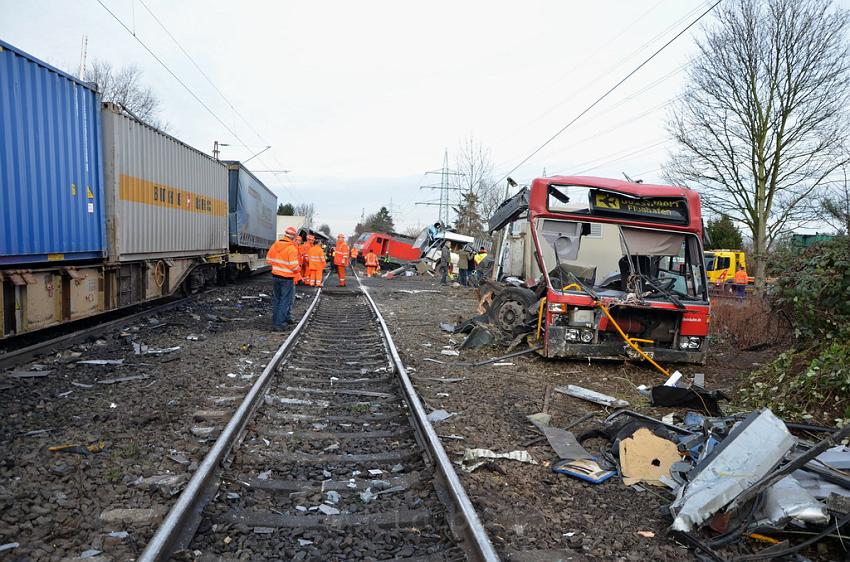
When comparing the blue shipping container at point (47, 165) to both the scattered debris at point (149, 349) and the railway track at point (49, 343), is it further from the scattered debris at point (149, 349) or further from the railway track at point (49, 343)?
the scattered debris at point (149, 349)

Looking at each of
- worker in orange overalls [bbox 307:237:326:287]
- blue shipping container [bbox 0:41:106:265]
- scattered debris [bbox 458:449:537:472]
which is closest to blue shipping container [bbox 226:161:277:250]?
worker in orange overalls [bbox 307:237:326:287]

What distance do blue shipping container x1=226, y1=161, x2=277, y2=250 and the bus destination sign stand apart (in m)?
14.4

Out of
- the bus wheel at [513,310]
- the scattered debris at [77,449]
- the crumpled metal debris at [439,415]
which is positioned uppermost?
the bus wheel at [513,310]

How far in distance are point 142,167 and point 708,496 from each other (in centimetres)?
1098

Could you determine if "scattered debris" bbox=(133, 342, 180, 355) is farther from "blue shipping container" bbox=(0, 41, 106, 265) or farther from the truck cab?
the truck cab

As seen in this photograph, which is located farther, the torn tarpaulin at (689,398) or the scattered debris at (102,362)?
the scattered debris at (102,362)

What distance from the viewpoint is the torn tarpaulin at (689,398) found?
5.68m

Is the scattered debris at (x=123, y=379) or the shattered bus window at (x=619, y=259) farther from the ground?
the shattered bus window at (x=619, y=259)

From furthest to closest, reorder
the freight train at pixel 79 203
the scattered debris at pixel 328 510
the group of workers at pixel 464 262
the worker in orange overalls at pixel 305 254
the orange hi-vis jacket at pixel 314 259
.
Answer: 1. the group of workers at pixel 464 262
2. the orange hi-vis jacket at pixel 314 259
3. the worker in orange overalls at pixel 305 254
4. the freight train at pixel 79 203
5. the scattered debris at pixel 328 510

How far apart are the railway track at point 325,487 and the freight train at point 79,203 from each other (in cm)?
390

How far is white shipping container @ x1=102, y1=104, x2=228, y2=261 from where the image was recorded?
9617 mm

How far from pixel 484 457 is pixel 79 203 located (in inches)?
298

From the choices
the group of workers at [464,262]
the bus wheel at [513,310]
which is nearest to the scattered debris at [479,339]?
the bus wheel at [513,310]

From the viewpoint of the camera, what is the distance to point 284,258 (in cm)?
975
